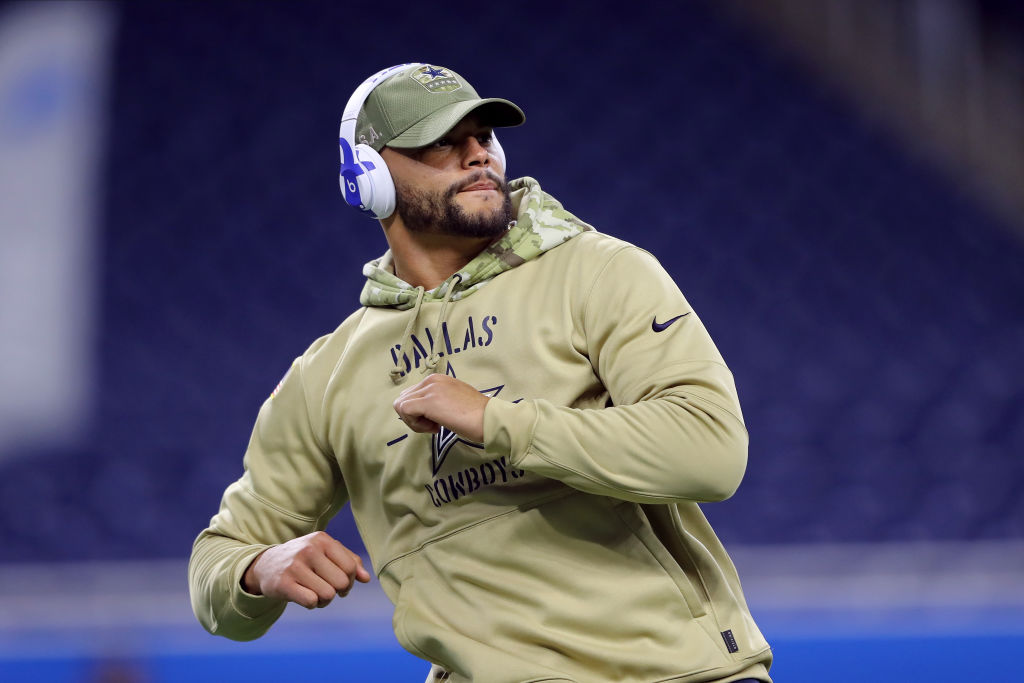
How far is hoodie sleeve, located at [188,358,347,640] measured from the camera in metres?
1.42

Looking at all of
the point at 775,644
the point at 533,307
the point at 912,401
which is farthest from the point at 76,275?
the point at 533,307

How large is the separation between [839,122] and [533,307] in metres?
3.00

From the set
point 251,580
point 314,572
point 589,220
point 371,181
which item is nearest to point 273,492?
Answer: point 251,580

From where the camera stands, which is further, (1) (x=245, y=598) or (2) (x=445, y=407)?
(1) (x=245, y=598)

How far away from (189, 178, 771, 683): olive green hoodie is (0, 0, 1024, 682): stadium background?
7.27 ft

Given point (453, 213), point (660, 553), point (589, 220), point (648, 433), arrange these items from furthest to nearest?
point (589, 220) → point (453, 213) → point (660, 553) → point (648, 433)

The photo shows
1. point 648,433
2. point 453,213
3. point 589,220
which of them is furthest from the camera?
point 589,220

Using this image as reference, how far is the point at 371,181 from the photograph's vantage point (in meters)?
1.38

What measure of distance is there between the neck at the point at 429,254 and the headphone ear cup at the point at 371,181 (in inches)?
1.5

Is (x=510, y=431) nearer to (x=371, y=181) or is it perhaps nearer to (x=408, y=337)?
(x=408, y=337)

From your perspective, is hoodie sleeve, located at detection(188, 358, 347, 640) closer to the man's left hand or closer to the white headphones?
the white headphones

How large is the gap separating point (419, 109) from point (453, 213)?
12 cm

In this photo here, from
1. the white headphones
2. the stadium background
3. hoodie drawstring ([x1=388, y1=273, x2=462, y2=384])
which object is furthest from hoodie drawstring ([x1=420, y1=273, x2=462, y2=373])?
the stadium background

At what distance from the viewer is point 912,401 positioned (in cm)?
377
